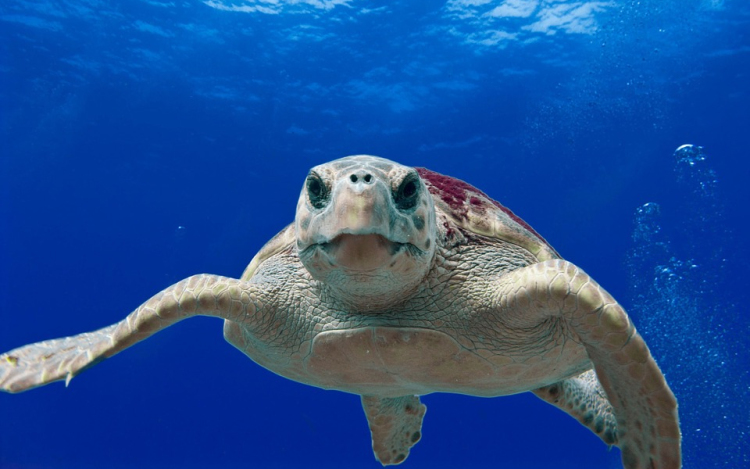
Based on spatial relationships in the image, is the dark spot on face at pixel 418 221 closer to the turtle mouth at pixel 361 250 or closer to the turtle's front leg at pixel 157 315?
the turtle mouth at pixel 361 250

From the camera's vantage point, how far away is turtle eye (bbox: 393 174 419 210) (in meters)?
2.03

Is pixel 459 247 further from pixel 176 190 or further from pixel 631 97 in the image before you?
pixel 176 190

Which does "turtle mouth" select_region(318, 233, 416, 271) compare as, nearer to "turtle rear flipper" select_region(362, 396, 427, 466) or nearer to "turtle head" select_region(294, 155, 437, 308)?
"turtle head" select_region(294, 155, 437, 308)

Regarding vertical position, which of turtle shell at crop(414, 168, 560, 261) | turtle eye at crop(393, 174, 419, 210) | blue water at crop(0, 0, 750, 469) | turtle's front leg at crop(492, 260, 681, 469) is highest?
blue water at crop(0, 0, 750, 469)

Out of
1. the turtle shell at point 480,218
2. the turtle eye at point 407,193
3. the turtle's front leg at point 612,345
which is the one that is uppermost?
the turtle shell at point 480,218

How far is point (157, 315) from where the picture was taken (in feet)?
8.10

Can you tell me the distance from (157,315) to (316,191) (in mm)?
1125

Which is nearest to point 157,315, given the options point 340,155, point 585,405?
point 585,405

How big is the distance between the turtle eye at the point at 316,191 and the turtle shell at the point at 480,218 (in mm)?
864

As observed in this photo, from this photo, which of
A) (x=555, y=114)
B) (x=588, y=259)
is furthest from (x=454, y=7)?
(x=588, y=259)

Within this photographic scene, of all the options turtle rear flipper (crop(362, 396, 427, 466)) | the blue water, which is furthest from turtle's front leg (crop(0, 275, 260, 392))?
the blue water

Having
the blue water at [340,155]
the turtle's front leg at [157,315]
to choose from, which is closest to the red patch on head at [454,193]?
the turtle's front leg at [157,315]

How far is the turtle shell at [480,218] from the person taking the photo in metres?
2.76

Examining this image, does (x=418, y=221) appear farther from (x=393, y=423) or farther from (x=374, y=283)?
(x=393, y=423)
